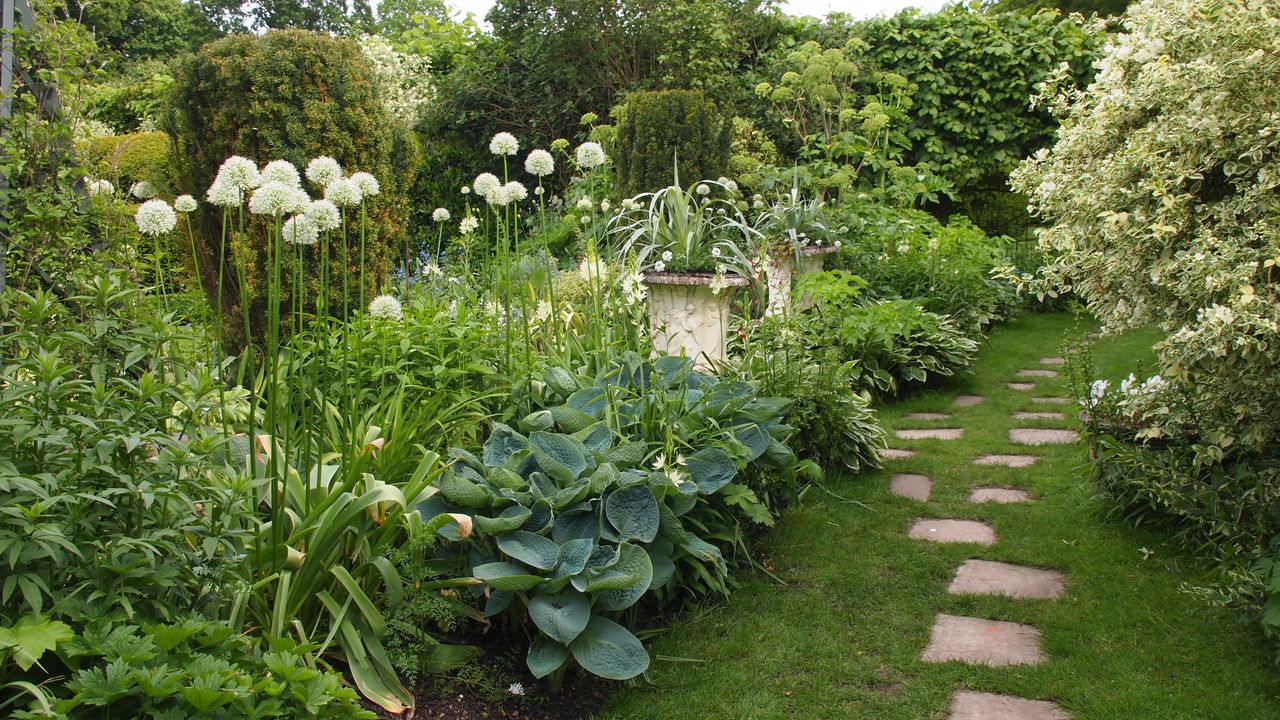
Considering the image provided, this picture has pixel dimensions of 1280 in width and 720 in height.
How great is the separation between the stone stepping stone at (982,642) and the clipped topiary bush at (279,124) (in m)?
2.95

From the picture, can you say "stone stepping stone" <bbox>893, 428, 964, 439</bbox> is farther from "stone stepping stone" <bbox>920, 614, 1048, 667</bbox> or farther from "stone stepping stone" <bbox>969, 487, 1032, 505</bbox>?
"stone stepping stone" <bbox>920, 614, 1048, 667</bbox>

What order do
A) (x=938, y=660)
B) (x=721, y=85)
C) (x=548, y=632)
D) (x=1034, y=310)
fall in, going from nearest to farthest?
(x=548, y=632), (x=938, y=660), (x=1034, y=310), (x=721, y=85)

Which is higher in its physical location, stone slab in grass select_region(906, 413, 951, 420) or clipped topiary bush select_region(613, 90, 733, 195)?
clipped topiary bush select_region(613, 90, 733, 195)

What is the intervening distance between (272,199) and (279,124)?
100.0 inches

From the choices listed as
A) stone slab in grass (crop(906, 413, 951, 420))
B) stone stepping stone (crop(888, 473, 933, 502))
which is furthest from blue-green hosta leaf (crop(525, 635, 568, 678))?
stone slab in grass (crop(906, 413, 951, 420))

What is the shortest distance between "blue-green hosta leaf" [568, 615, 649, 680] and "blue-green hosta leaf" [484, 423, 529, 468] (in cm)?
62

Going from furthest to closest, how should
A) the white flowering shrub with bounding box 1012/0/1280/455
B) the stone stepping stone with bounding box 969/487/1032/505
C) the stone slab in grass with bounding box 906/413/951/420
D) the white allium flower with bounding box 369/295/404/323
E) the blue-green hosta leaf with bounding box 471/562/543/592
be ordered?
1. the stone slab in grass with bounding box 906/413/951/420
2. the stone stepping stone with bounding box 969/487/1032/505
3. the white allium flower with bounding box 369/295/404/323
4. the white flowering shrub with bounding box 1012/0/1280/455
5. the blue-green hosta leaf with bounding box 471/562/543/592

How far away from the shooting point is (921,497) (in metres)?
3.93

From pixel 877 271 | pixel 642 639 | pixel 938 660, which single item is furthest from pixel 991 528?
pixel 877 271

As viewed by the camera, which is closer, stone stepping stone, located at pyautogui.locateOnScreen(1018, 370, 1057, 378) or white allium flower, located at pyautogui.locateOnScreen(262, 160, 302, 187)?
white allium flower, located at pyautogui.locateOnScreen(262, 160, 302, 187)

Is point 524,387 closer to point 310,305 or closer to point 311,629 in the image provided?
point 311,629

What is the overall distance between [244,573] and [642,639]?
1.21 meters

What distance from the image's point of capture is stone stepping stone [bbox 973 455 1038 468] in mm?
4301

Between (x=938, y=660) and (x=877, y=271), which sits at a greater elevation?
(x=877, y=271)
